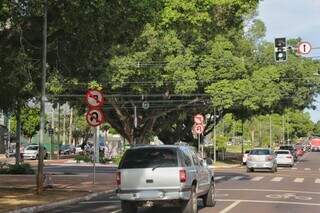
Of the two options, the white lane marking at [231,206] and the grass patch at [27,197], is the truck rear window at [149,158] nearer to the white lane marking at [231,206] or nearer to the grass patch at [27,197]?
the white lane marking at [231,206]

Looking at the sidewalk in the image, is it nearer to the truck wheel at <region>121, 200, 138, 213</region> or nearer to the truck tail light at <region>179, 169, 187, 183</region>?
the truck wheel at <region>121, 200, 138, 213</region>

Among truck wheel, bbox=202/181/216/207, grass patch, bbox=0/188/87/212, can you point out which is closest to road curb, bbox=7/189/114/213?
grass patch, bbox=0/188/87/212

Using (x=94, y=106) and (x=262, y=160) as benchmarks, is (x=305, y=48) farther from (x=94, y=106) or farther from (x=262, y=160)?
(x=262, y=160)

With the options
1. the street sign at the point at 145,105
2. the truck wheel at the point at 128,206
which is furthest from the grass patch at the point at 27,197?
the street sign at the point at 145,105

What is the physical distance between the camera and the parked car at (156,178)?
15.2 meters

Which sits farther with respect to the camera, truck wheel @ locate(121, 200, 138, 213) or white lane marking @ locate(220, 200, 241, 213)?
white lane marking @ locate(220, 200, 241, 213)

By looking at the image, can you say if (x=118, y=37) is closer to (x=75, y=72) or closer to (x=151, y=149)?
(x=75, y=72)

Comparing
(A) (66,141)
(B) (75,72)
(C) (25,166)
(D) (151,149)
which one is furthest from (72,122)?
(D) (151,149)

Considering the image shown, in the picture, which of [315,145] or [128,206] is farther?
[315,145]

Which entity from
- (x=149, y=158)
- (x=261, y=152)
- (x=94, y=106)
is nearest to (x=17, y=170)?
(x=94, y=106)

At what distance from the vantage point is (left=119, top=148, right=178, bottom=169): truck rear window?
15555 millimetres

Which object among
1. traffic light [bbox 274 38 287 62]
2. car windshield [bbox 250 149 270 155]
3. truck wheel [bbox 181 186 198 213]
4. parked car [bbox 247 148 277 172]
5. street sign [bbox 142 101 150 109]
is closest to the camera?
truck wheel [bbox 181 186 198 213]

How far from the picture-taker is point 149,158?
15.7 metres

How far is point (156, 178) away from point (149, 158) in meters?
0.64
